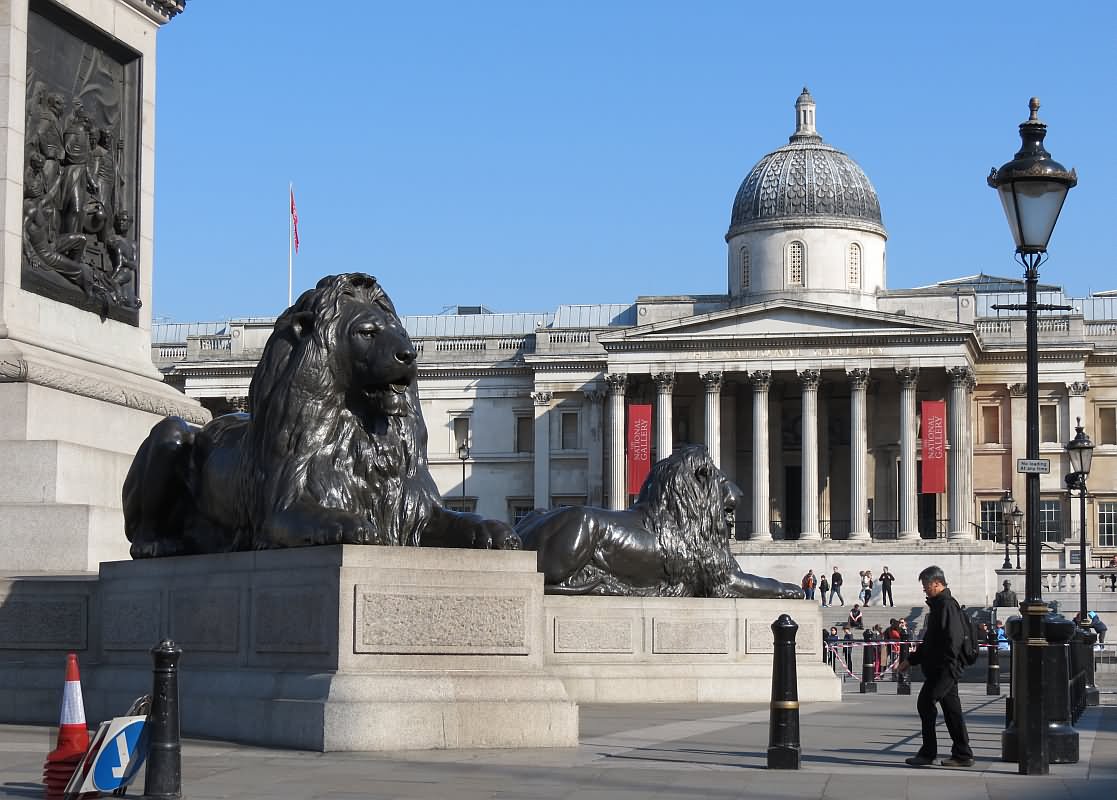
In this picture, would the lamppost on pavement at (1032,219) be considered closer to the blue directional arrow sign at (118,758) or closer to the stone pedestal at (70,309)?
the blue directional arrow sign at (118,758)

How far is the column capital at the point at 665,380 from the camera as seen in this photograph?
83.4m

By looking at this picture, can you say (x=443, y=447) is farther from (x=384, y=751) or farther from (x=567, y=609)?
(x=384, y=751)

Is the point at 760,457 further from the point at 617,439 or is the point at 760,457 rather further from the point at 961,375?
the point at 961,375

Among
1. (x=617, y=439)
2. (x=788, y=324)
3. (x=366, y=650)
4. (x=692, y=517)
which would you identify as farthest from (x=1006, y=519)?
(x=366, y=650)

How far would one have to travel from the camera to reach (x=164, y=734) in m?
9.77

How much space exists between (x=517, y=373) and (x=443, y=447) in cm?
528

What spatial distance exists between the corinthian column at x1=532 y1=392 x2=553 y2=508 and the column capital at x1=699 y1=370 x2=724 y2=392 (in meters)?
8.73

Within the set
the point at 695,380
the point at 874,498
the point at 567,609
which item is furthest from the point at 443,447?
the point at 567,609

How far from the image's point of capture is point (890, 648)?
4203 cm

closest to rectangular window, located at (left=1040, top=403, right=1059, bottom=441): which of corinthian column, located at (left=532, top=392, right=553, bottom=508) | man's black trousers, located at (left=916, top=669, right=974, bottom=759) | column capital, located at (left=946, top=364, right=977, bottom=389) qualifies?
column capital, located at (left=946, top=364, right=977, bottom=389)

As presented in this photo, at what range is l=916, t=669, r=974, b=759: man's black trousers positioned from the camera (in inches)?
496

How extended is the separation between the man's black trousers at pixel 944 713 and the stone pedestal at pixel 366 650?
2281mm

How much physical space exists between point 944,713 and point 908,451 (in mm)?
68796

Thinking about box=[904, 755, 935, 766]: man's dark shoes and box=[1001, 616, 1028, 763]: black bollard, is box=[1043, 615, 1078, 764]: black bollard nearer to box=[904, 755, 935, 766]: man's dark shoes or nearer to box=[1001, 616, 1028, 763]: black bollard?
box=[1001, 616, 1028, 763]: black bollard
